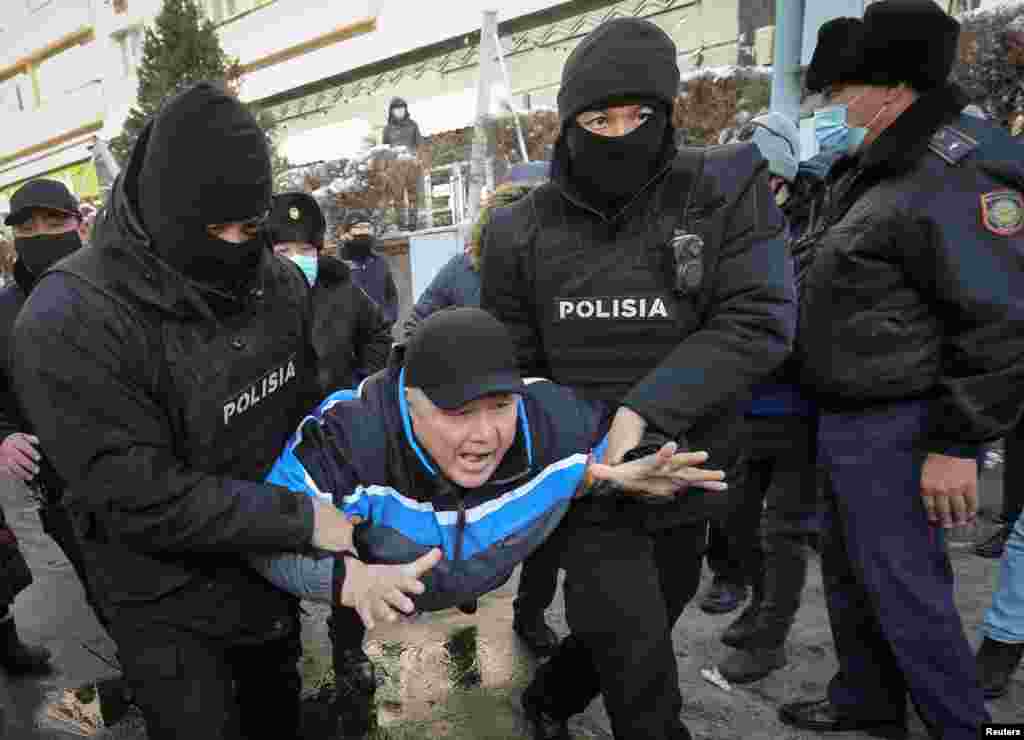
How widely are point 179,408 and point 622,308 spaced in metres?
1.06

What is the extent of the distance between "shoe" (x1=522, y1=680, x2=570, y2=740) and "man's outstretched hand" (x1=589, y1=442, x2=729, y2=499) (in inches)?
37.3

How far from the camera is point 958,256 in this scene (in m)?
1.88

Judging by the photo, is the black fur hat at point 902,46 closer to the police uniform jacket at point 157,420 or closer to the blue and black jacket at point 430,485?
the blue and black jacket at point 430,485

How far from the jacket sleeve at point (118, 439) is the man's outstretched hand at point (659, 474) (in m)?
0.68

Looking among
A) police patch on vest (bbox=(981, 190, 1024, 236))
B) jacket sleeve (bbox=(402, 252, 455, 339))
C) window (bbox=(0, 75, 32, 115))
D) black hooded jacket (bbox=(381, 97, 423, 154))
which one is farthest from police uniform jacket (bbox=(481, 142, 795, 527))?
window (bbox=(0, 75, 32, 115))

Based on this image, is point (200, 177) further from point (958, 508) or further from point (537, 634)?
point (537, 634)

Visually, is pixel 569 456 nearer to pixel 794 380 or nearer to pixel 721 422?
pixel 721 422

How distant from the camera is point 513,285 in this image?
2.02 metres

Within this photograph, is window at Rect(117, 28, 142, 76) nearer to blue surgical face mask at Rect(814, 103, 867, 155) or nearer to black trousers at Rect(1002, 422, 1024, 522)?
blue surgical face mask at Rect(814, 103, 867, 155)

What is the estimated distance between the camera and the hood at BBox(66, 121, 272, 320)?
1604 millimetres

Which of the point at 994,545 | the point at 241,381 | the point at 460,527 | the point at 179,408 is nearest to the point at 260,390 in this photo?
the point at 241,381

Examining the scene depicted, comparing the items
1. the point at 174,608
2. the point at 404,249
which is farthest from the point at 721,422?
the point at 404,249

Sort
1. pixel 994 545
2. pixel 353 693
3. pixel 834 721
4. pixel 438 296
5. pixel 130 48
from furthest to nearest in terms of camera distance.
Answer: pixel 130 48 → pixel 438 296 → pixel 994 545 → pixel 353 693 → pixel 834 721

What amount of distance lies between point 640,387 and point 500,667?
1.64 metres
